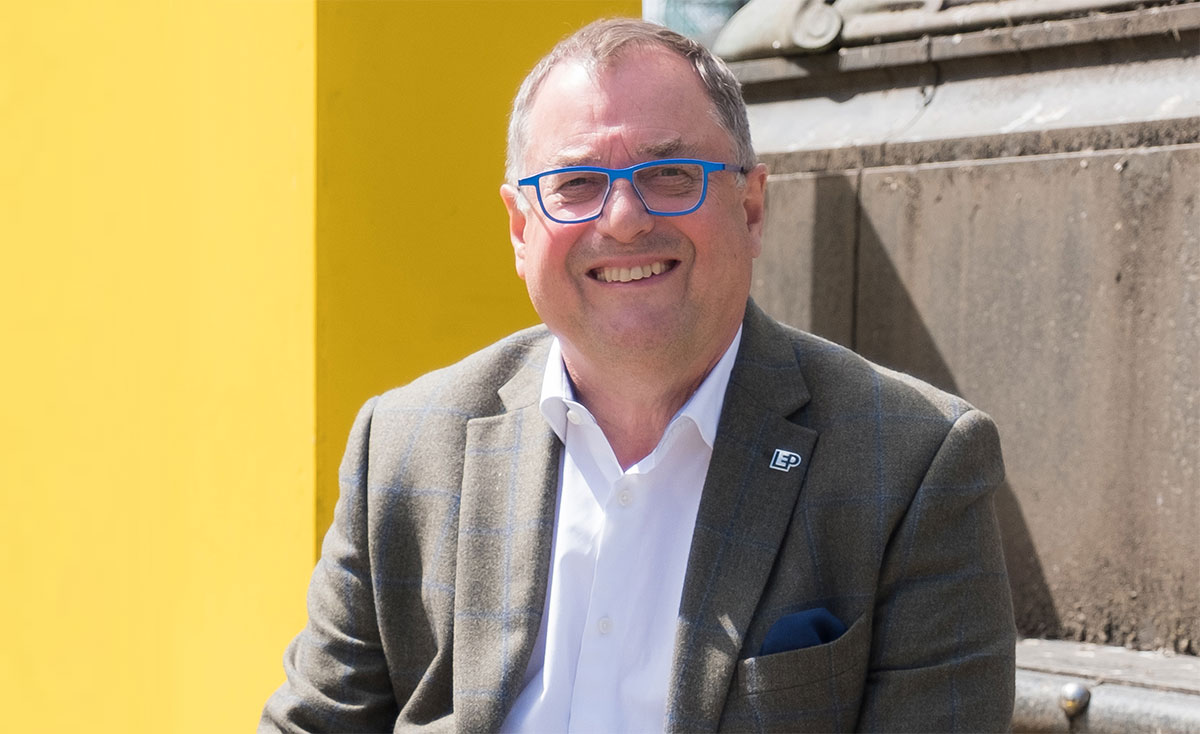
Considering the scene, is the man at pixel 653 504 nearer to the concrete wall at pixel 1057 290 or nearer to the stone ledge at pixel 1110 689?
the stone ledge at pixel 1110 689

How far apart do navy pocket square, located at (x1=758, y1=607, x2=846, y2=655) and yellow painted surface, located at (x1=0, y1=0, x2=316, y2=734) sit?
1.35 m

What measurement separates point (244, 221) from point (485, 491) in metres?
1.20

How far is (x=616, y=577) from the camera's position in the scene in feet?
7.48

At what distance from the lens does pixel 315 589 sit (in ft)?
8.29

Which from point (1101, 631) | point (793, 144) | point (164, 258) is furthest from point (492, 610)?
point (793, 144)

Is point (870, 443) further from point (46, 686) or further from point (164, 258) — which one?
point (46, 686)

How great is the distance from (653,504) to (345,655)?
2.02ft

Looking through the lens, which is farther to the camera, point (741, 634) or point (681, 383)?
point (681, 383)

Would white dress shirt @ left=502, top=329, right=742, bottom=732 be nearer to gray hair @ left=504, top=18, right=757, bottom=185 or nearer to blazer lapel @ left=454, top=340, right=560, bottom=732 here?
blazer lapel @ left=454, top=340, right=560, bottom=732

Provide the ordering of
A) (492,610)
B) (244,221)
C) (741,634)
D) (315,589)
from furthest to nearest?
1. (244,221)
2. (315,589)
3. (492,610)
4. (741,634)

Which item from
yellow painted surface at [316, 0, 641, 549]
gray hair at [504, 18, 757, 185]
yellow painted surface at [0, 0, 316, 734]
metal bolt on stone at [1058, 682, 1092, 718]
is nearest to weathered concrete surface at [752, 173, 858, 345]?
yellow painted surface at [316, 0, 641, 549]

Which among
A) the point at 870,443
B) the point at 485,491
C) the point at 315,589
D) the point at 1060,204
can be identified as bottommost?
the point at 315,589

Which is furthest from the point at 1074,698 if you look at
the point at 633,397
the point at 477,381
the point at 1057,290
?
the point at 477,381

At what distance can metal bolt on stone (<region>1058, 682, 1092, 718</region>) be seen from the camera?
126 inches
